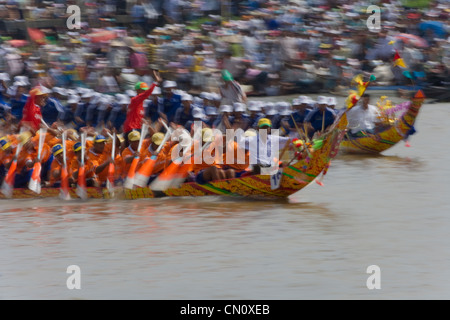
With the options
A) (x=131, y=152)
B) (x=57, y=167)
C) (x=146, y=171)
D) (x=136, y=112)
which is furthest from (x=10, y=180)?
(x=136, y=112)

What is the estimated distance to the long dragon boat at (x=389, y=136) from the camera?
43.9 feet

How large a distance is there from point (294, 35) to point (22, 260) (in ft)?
27.9

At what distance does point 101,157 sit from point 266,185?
7.52 ft

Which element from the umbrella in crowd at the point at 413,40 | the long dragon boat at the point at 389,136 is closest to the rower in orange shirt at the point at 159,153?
the long dragon boat at the point at 389,136

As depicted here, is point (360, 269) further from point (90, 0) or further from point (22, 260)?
point (90, 0)

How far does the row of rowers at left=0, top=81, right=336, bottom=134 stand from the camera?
41.9 feet

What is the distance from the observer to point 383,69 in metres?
16.2

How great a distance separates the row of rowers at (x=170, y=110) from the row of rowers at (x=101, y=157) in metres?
1.29

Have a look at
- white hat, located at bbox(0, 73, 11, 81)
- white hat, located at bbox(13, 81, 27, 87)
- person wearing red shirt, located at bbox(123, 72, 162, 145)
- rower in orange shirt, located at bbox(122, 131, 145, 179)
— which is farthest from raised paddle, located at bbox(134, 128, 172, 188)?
white hat, located at bbox(0, 73, 11, 81)

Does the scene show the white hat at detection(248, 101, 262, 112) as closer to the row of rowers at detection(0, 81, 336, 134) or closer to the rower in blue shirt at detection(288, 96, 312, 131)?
the row of rowers at detection(0, 81, 336, 134)

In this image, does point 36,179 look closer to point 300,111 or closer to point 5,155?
point 5,155

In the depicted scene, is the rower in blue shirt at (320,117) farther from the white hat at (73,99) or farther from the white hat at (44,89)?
the white hat at (44,89)

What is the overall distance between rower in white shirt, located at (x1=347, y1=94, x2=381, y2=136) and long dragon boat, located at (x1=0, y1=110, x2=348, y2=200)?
11.0 feet

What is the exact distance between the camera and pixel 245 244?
9156 millimetres
